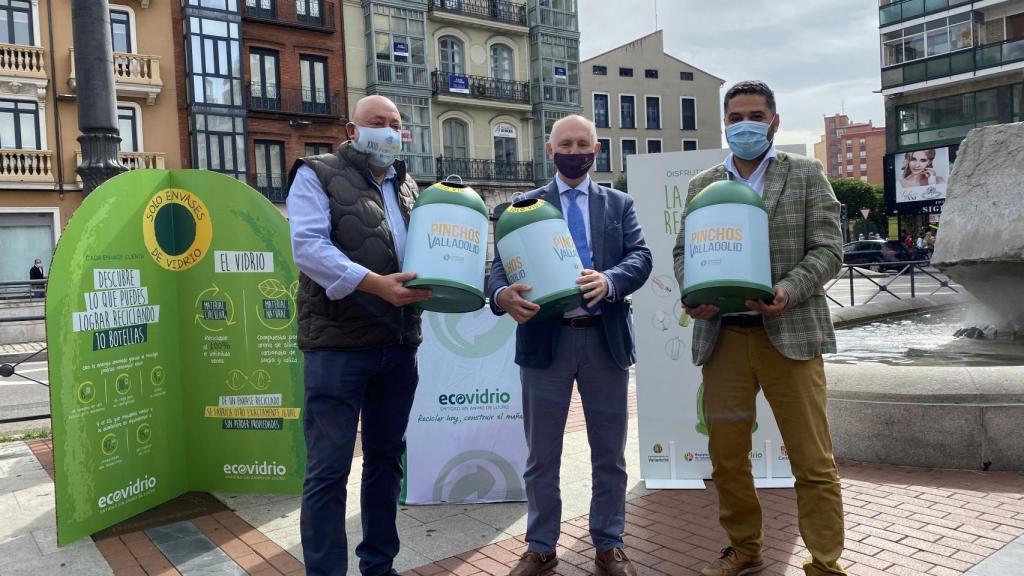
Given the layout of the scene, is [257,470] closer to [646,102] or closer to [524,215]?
[524,215]

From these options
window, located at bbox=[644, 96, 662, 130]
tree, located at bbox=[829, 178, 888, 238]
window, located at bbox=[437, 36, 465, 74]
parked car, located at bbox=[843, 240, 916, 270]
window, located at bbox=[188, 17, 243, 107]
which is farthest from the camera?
tree, located at bbox=[829, 178, 888, 238]

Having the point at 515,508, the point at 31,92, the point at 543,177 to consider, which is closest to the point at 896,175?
the point at 543,177

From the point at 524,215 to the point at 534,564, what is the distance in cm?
151

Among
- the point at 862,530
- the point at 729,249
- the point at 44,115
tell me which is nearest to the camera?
the point at 729,249

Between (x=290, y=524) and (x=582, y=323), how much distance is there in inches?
79.0

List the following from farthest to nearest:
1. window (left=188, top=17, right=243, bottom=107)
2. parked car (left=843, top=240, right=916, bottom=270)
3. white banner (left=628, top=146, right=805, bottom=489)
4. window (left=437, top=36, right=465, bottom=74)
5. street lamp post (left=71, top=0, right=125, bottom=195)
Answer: parked car (left=843, top=240, right=916, bottom=270) < window (left=437, top=36, right=465, bottom=74) < window (left=188, top=17, right=243, bottom=107) < street lamp post (left=71, top=0, right=125, bottom=195) < white banner (left=628, top=146, right=805, bottom=489)

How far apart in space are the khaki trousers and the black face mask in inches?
37.0

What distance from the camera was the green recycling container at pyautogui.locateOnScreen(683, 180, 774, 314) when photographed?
2717 millimetres

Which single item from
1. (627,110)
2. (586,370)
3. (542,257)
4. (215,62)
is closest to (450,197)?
(542,257)

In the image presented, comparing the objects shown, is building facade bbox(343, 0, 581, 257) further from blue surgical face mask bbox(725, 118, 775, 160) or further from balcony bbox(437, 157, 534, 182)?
blue surgical face mask bbox(725, 118, 775, 160)

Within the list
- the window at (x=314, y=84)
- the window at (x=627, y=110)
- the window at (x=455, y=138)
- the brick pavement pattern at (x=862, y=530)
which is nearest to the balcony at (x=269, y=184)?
the window at (x=314, y=84)

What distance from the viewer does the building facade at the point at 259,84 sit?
86.4 feet

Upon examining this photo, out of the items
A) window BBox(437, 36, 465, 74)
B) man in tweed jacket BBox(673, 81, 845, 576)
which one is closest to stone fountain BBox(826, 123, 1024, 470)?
man in tweed jacket BBox(673, 81, 845, 576)

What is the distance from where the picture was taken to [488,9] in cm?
3456
